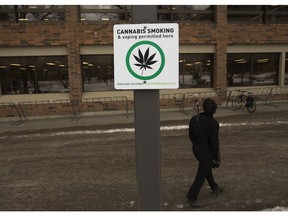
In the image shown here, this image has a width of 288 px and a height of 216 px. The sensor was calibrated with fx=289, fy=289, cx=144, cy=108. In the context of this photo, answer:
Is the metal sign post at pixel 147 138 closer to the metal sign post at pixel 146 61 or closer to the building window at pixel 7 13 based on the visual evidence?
the metal sign post at pixel 146 61

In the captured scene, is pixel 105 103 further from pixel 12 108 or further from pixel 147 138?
pixel 147 138

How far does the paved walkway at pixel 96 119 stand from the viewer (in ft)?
38.0

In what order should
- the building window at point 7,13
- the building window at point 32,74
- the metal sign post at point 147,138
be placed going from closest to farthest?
the metal sign post at point 147,138 < the building window at point 7,13 < the building window at point 32,74

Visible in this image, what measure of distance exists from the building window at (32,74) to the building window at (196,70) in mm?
5794

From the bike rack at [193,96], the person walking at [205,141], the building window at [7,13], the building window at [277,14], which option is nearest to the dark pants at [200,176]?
the person walking at [205,141]

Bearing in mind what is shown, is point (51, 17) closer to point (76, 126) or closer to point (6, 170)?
point (76, 126)

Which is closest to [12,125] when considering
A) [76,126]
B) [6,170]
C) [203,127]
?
[76,126]

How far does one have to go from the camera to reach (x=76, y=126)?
11328 millimetres

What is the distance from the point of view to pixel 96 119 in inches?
497

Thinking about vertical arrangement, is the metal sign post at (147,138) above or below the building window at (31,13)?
below

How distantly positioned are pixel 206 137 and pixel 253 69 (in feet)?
41.3

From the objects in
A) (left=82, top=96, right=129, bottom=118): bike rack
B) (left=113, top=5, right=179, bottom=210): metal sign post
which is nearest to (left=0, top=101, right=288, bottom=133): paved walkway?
(left=82, top=96, right=129, bottom=118): bike rack

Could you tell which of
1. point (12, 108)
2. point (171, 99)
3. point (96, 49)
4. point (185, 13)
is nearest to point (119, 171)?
point (171, 99)

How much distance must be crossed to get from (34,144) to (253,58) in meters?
12.0
